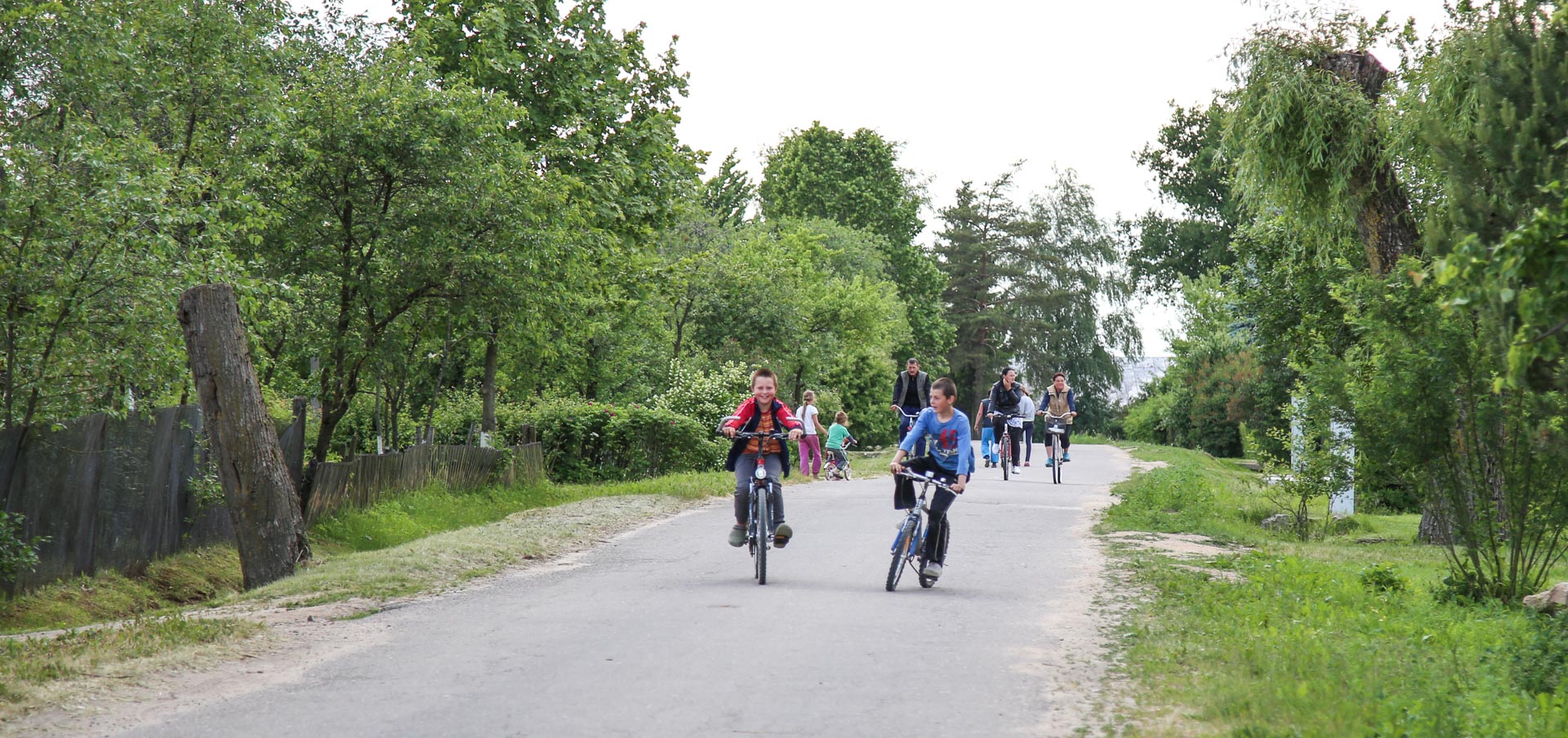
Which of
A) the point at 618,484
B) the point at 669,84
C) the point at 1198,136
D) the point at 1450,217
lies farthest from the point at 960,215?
the point at 1450,217

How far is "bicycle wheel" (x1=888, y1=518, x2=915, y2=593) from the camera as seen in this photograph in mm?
10727

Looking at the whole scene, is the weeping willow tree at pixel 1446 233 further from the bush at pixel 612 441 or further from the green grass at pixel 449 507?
the bush at pixel 612 441

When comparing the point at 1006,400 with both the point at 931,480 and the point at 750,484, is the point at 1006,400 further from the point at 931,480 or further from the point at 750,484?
the point at 931,480

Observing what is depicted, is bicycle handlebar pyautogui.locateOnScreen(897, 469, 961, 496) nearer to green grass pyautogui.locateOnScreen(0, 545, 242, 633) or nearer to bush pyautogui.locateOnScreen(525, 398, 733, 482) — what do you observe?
green grass pyautogui.locateOnScreen(0, 545, 242, 633)

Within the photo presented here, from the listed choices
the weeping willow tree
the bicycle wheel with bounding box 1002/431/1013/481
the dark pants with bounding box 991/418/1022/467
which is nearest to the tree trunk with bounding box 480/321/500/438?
the dark pants with bounding box 991/418/1022/467

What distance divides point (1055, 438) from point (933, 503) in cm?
1419

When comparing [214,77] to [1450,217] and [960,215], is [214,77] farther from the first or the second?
[960,215]

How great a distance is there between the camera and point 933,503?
10.9 meters

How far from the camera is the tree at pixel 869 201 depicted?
65938 millimetres

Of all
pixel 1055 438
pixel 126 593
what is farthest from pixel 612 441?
pixel 126 593

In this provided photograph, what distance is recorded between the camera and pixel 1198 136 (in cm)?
5706

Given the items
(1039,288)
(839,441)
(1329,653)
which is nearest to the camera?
(1329,653)

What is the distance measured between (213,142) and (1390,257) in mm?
14811

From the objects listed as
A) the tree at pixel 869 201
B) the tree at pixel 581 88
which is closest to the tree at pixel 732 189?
the tree at pixel 869 201
